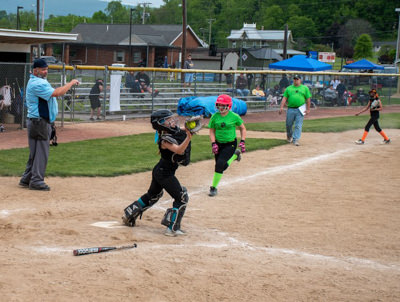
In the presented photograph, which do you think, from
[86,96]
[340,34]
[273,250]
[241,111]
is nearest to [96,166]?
[273,250]

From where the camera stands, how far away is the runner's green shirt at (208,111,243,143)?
33.2ft

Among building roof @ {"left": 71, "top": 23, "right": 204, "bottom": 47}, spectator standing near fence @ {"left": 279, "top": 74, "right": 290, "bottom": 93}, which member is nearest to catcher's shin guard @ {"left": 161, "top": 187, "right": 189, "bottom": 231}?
spectator standing near fence @ {"left": 279, "top": 74, "right": 290, "bottom": 93}

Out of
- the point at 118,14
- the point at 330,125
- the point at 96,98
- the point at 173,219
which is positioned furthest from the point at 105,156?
the point at 118,14

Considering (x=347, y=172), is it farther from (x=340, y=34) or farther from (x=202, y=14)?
(x=202, y=14)

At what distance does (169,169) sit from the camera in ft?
24.5

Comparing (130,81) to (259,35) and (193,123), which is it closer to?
(193,123)

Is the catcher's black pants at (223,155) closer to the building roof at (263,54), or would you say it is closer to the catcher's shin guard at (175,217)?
the catcher's shin guard at (175,217)

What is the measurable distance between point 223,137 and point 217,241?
10.8 ft

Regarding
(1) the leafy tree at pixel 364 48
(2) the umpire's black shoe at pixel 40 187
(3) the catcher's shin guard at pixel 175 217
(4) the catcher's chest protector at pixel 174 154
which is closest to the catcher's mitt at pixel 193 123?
(4) the catcher's chest protector at pixel 174 154

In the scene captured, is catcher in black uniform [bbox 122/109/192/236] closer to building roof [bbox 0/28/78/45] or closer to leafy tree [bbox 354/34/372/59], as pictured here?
building roof [bbox 0/28/78/45]

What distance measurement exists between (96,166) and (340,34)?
3646 inches

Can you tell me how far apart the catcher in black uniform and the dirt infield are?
21cm

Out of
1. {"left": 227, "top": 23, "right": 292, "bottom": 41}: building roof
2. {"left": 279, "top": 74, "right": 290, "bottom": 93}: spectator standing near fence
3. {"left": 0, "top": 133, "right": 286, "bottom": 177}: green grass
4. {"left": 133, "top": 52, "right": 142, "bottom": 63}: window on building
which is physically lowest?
{"left": 0, "top": 133, "right": 286, "bottom": 177}: green grass

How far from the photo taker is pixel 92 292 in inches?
207
